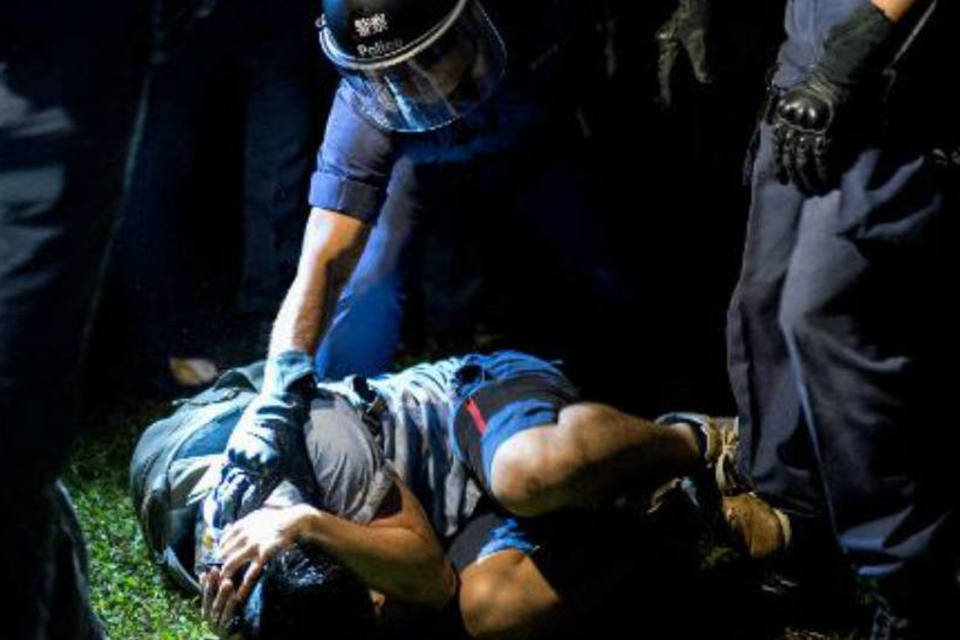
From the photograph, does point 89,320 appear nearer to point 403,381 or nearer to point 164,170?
point 403,381

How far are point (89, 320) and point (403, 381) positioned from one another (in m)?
1.52

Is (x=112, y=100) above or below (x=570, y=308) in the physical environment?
above

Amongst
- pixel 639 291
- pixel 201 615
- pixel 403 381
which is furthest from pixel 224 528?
pixel 639 291

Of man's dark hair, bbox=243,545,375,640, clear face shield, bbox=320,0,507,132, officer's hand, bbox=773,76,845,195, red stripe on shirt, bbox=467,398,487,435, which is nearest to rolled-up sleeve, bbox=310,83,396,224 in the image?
clear face shield, bbox=320,0,507,132

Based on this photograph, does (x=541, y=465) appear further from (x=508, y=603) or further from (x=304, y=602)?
(x=304, y=602)

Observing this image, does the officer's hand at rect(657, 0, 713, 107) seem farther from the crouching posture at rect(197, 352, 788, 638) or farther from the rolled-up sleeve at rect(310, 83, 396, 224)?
the crouching posture at rect(197, 352, 788, 638)

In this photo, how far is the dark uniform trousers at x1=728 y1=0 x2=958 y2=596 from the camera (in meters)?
2.71

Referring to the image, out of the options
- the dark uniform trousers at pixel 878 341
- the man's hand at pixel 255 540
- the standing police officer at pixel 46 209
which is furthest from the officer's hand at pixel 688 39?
the standing police officer at pixel 46 209

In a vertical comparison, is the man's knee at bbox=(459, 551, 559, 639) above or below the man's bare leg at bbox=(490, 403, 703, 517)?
below

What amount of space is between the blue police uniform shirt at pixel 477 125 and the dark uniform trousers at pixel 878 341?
1.16 meters

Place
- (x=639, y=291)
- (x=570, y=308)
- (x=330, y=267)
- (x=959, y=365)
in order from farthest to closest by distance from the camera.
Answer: (x=570, y=308) → (x=639, y=291) → (x=330, y=267) → (x=959, y=365)

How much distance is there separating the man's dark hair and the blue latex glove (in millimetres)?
238

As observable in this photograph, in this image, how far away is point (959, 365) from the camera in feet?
9.50

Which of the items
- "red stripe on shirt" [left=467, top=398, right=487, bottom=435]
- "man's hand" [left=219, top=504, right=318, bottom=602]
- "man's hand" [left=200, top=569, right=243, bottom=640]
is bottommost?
"man's hand" [left=200, top=569, right=243, bottom=640]
